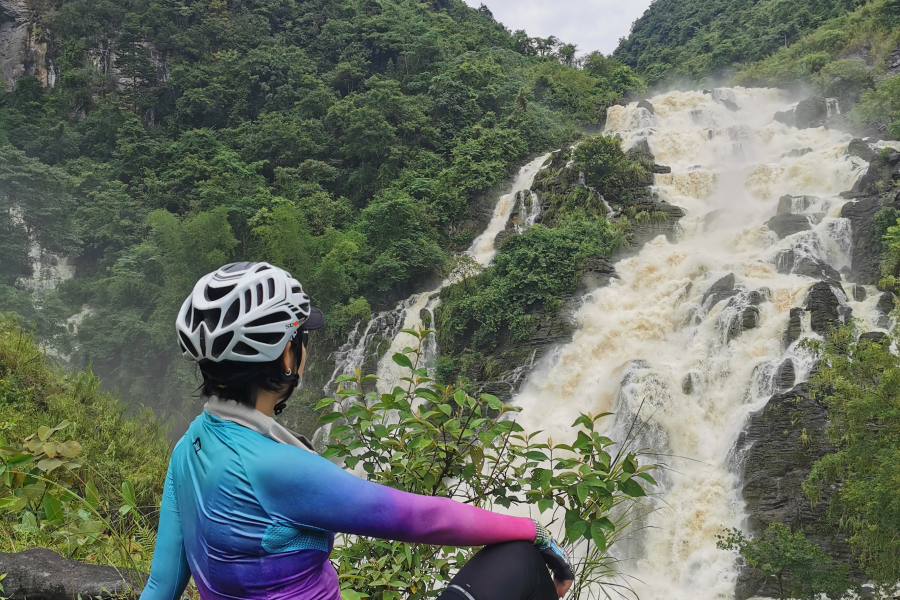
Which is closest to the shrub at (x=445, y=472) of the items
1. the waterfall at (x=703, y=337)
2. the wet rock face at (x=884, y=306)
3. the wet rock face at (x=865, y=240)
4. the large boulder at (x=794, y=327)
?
the waterfall at (x=703, y=337)

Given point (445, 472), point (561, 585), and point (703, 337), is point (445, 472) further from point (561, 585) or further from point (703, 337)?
point (703, 337)

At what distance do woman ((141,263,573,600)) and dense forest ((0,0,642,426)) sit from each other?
14.7 meters

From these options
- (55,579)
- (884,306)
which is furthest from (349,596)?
(884,306)

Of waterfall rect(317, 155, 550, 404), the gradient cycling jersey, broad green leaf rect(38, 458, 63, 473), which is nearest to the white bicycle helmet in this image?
the gradient cycling jersey

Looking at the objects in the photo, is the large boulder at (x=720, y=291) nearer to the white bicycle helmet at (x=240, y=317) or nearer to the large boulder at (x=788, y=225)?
the large boulder at (x=788, y=225)

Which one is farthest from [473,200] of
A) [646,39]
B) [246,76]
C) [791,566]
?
[646,39]

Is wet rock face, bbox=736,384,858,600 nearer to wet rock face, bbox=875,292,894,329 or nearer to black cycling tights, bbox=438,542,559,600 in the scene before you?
wet rock face, bbox=875,292,894,329

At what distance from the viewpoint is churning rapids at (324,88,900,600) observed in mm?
8008

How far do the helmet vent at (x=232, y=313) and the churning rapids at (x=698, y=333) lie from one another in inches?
233

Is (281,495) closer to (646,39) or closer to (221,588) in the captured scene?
(221,588)

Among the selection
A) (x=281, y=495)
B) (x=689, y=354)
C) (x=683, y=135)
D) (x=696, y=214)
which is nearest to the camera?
(x=281, y=495)

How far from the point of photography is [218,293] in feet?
3.51

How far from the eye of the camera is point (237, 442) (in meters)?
0.94

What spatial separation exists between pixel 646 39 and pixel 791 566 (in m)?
39.1
